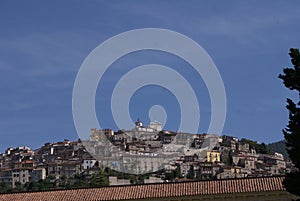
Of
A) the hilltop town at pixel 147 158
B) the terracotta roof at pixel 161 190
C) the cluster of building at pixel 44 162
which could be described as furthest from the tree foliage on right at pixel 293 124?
the cluster of building at pixel 44 162

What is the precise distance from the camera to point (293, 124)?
27656 mm

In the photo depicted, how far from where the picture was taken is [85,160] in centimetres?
14438

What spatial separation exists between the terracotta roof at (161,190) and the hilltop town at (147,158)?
77.1 m

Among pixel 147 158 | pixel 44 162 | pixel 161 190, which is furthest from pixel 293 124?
pixel 44 162

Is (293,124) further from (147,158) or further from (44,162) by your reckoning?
(44,162)

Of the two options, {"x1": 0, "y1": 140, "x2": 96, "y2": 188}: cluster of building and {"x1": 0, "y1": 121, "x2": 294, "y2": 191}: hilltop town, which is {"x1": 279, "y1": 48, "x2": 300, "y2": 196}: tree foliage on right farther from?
{"x1": 0, "y1": 140, "x2": 96, "y2": 188}: cluster of building

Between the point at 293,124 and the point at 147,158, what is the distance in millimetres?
105964

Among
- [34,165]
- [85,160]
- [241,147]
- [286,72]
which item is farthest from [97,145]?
[286,72]

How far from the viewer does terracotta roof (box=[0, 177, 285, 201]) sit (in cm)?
3816

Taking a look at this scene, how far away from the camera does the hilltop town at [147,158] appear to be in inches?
5007

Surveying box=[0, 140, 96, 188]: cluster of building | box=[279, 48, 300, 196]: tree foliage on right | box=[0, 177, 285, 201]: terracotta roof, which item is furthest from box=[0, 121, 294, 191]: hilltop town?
box=[279, 48, 300, 196]: tree foliage on right

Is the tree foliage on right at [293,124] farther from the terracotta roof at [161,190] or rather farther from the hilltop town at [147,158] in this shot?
the hilltop town at [147,158]

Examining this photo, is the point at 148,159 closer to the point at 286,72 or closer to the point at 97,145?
the point at 97,145

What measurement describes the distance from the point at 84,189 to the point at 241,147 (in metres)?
113
